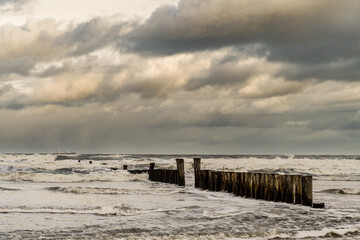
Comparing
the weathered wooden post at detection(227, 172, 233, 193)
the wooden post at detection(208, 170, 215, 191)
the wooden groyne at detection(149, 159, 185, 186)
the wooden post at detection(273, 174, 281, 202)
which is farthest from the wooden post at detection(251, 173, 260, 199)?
the wooden groyne at detection(149, 159, 185, 186)

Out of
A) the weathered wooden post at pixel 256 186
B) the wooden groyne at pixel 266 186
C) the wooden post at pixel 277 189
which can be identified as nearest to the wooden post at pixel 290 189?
the wooden groyne at pixel 266 186

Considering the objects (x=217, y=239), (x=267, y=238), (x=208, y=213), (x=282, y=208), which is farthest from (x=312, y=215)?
(x=217, y=239)

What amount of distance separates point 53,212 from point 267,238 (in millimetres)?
6242

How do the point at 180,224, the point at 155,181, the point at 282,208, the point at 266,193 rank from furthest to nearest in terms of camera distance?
the point at 155,181 → the point at 266,193 → the point at 282,208 → the point at 180,224

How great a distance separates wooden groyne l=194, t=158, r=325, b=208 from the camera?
14609 mm

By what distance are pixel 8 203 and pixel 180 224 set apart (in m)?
6.72

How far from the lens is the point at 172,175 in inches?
1056

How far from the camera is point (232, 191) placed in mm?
19031

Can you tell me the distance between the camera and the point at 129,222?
35.2 feet

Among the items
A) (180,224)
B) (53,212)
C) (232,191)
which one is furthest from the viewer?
(232,191)

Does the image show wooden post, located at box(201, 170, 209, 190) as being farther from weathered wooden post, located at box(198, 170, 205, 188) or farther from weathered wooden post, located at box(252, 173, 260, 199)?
weathered wooden post, located at box(252, 173, 260, 199)

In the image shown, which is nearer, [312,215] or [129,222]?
[129,222]

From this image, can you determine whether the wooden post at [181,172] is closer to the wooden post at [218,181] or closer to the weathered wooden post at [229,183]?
the wooden post at [218,181]

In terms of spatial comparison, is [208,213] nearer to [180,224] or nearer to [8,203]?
[180,224]
